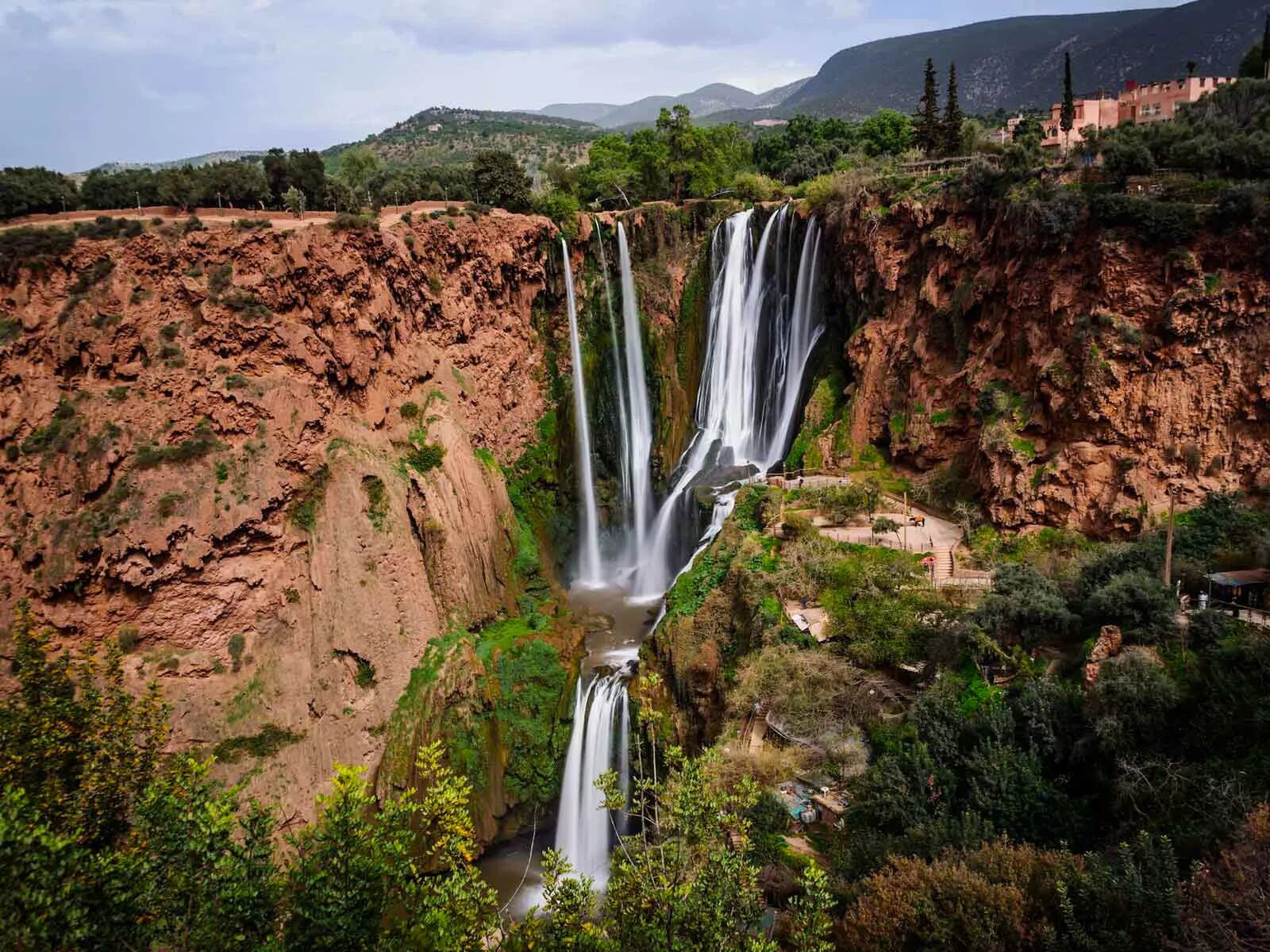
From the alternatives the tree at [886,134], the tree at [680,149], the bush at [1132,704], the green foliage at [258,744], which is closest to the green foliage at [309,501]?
the green foliage at [258,744]

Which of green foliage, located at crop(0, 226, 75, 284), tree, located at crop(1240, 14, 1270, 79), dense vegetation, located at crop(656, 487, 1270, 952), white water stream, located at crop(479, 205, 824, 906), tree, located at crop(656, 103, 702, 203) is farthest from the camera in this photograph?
tree, located at crop(656, 103, 702, 203)

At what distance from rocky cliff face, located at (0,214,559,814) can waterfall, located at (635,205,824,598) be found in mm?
9404

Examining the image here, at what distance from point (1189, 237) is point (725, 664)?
17.1m

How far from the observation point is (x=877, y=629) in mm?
Answer: 18891

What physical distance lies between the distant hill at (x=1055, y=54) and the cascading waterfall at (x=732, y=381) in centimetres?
9833

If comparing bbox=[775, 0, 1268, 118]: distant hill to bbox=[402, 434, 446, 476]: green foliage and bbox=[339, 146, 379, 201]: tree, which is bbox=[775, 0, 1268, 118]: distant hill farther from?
bbox=[402, 434, 446, 476]: green foliage

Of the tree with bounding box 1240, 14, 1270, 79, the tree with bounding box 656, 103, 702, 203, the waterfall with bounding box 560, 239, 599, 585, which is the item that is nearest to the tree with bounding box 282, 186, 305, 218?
the waterfall with bounding box 560, 239, 599, 585

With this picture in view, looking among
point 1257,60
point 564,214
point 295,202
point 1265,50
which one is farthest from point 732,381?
point 1257,60

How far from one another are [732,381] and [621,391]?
5.18 metres

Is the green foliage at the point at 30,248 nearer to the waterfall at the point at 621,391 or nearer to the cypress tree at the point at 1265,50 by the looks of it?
the waterfall at the point at 621,391

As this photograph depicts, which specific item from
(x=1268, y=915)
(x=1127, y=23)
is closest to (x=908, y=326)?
(x=1268, y=915)

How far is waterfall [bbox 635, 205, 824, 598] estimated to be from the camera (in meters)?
31.6

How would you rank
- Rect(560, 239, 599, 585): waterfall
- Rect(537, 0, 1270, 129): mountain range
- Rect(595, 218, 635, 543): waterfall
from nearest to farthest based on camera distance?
Rect(560, 239, 599, 585): waterfall < Rect(595, 218, 635, 543): waterfall < Rect(537, 0, 1270, 129): mountain range

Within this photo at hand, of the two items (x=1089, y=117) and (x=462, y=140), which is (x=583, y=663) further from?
(x=462, y=140)
